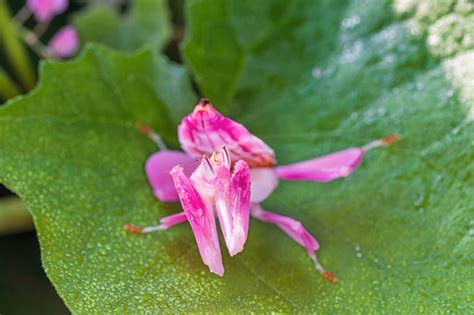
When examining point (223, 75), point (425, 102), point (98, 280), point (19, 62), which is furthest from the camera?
point (19, 62)

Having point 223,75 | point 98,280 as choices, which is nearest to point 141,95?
point 223,75

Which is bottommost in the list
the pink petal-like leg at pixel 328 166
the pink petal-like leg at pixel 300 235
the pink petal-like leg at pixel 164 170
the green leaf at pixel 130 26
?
the pink petal-like leg at pixel 300 235

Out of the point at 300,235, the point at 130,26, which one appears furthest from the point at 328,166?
the point at 130,26

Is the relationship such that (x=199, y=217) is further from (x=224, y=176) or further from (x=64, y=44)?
(x=64, y=44)

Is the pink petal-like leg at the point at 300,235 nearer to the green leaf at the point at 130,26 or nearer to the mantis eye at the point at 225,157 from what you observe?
the mantis eye at the point at 225,157

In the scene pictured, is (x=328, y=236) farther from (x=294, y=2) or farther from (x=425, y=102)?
(x=294, y=2)

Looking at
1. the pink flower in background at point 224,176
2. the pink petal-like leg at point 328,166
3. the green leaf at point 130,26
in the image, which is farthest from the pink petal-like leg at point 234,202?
the green leaf at point 130,26
